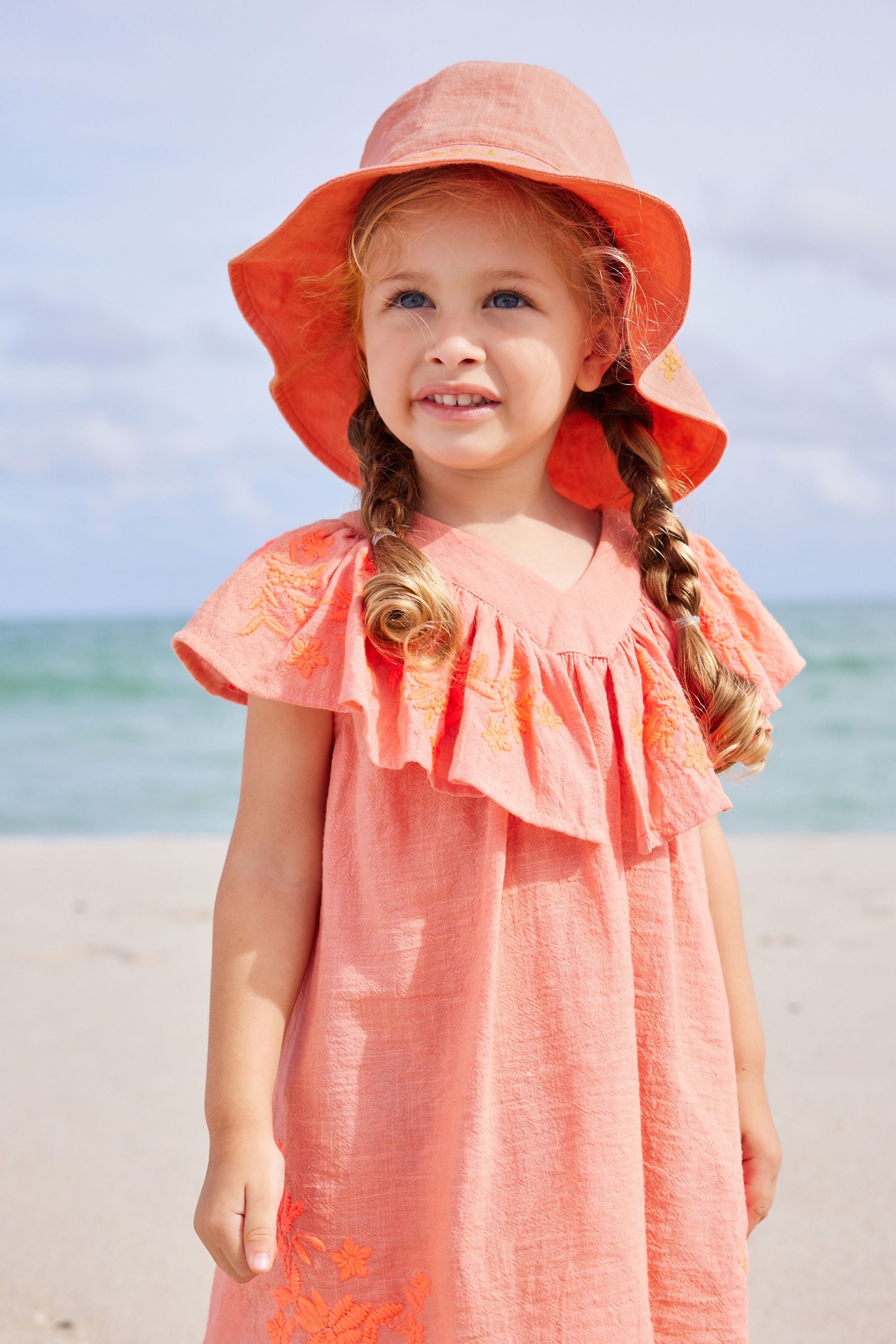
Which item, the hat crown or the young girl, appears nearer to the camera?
the young girl

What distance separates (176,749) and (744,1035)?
1169cm

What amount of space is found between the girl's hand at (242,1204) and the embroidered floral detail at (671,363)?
1112 mm

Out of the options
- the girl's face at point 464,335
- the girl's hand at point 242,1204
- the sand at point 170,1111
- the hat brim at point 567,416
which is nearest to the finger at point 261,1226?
the girl's hand at point 242,1204

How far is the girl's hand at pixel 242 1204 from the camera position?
1.41 meters

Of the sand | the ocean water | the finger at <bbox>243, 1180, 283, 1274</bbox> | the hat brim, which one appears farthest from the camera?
the ocean water

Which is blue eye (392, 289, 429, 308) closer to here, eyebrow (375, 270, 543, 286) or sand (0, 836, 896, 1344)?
eyebrow (375, 270, 543, 286)

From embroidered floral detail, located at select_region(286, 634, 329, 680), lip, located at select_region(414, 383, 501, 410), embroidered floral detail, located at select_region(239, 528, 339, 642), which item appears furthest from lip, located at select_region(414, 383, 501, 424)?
embroidered floral detail, located at select_region(286, 634, 329, 680)

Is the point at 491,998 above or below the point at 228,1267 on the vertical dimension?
above

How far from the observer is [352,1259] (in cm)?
147

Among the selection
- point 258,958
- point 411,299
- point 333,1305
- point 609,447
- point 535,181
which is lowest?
point 333,1305

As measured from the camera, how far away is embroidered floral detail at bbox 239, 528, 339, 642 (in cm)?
153

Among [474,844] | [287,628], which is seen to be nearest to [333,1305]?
[474,844]

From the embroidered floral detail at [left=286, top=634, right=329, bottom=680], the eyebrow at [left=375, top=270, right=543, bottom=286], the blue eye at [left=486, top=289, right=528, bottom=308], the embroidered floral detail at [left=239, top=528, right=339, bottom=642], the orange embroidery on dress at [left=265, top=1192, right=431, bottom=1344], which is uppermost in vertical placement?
the eyebrow at [left=375, top=270, right=543, bottom=286]

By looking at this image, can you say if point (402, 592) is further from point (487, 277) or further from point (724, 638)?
point (724, 638)
